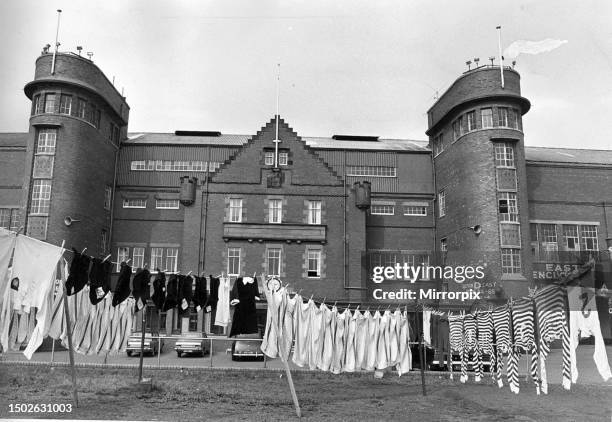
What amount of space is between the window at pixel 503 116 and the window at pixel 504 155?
1413 mm

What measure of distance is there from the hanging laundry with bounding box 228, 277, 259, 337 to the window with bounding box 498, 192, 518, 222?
28.9 m

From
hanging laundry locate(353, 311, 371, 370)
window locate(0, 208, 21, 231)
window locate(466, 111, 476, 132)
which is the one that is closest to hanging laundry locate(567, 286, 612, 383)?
hanging laundry locate(353, 311, 371, 370)

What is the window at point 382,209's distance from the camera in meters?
46.8

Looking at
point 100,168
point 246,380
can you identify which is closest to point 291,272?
point 100,168

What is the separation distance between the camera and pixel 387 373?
2144cm

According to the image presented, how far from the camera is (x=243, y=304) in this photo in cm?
1498

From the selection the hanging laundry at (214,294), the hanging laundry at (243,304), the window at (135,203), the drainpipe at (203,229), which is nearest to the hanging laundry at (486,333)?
the hanging laundry at (243,304)

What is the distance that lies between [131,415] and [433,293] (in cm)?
2524

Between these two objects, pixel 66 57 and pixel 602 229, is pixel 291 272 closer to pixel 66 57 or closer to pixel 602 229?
pixel 66 57

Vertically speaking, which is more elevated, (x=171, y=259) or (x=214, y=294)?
(x=171, y=259)

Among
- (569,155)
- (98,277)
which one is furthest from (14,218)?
(569,155)

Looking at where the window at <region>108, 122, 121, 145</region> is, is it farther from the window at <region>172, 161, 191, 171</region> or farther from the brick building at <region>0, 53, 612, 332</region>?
the window at <region>172, 161, 191, 171</region>

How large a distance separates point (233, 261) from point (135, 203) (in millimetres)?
11812

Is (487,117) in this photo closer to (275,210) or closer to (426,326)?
(275,210)
